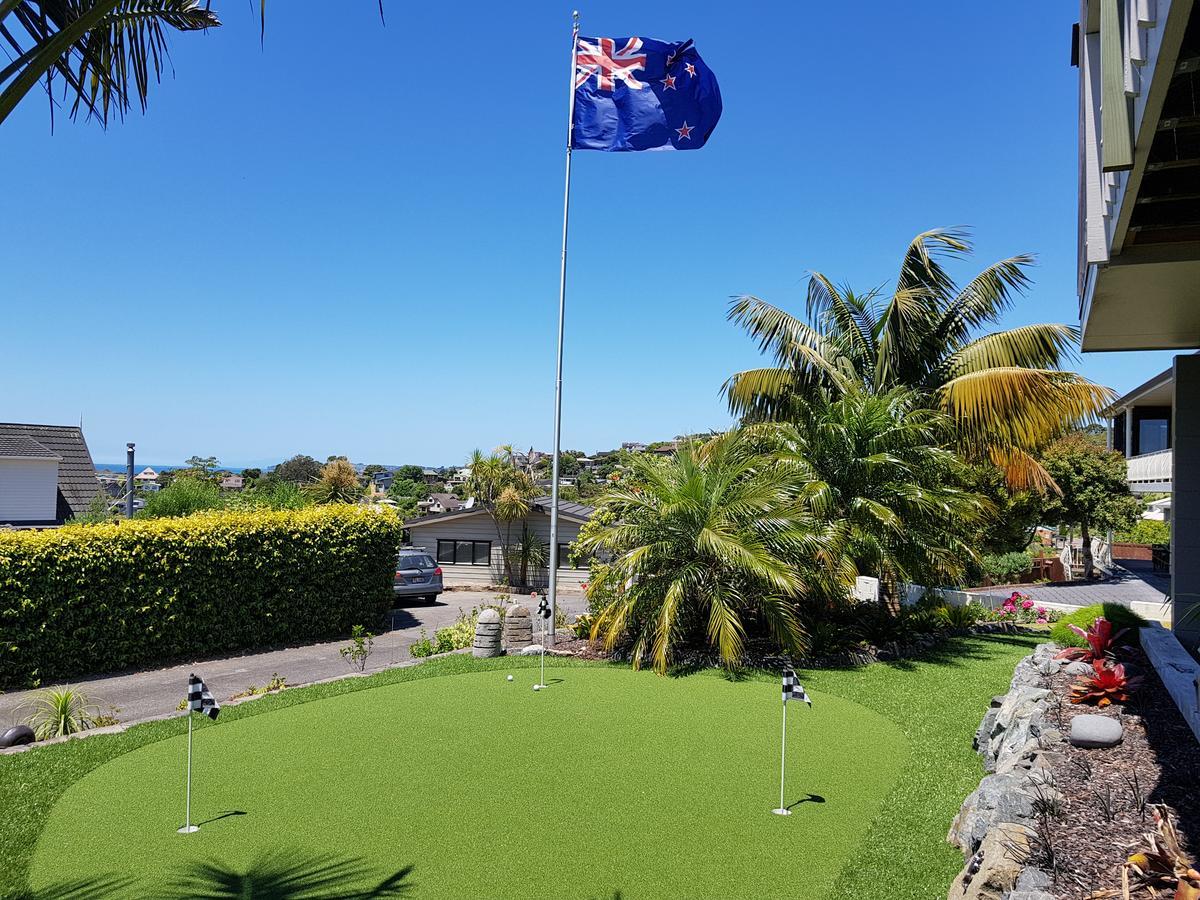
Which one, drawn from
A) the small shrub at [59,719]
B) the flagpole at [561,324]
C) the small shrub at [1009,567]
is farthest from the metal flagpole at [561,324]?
the small shrub at [1009,567]

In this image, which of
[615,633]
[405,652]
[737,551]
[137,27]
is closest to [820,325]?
[737,551]

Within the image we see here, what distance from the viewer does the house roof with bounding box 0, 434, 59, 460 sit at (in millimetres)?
20906

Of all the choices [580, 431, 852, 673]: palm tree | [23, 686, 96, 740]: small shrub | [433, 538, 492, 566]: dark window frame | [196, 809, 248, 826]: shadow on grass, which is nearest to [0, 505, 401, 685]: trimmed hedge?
[23, 686, 96, 740]: small shrub

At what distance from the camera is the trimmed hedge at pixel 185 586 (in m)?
11.2

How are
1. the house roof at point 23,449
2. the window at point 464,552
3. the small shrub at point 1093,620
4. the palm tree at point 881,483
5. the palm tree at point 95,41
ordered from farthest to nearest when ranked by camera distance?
the window at point 464,552 → the house roof at point 23,449 → the palm tree at point 881,483 → the small shrub at point 1093,620 → the palm tree at point 95,41

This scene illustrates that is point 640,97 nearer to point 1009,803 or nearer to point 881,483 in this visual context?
point 881,483

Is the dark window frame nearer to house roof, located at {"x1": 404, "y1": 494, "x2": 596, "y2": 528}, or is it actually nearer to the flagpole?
house roof, located at {"x1": 404, "y1": 494, "x2": 596, "y2": 528}

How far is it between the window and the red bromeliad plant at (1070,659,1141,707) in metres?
21.8

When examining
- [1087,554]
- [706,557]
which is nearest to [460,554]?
[706,557]

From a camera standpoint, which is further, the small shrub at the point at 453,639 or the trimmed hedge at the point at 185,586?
the small shrub at the point at 453,639

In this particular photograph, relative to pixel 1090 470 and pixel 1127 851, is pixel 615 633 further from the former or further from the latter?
pixel 1090 470

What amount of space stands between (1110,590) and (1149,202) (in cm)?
2481

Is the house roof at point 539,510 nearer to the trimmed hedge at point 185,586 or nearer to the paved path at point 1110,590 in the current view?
the trimmed hedge at point 185,586

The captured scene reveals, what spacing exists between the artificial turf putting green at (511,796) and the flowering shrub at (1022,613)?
9323 mm
